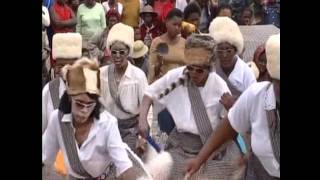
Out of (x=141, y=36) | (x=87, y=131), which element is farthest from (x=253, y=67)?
(x=87, y=131)

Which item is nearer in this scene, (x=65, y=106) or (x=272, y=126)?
(x=272, y=126)

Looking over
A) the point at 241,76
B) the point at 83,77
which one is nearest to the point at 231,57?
the point at 241,76

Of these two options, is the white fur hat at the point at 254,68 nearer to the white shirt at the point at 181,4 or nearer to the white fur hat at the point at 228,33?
the white fur hat at the point at 228,33

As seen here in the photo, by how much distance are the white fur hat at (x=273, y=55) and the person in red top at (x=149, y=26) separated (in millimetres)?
680

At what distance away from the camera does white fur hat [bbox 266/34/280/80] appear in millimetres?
4051

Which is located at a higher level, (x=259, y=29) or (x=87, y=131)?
(x=259, y=29)

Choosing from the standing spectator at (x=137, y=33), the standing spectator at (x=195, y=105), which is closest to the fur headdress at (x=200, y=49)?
the standing spectator at (x=195, y=105)

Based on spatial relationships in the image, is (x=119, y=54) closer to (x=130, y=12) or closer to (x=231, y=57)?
(x=130, y=12)

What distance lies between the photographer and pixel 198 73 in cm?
430

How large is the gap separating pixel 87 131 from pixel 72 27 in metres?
0.66

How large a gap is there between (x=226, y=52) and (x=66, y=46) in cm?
97

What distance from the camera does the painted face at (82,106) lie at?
435 cm

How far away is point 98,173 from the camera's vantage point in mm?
4387

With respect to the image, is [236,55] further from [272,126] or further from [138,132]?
[138,132]
